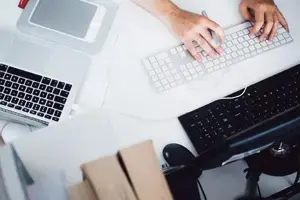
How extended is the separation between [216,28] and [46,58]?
38cm

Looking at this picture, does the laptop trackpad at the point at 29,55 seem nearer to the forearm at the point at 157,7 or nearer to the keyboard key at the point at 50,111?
the keyboard key at the point at 50,111

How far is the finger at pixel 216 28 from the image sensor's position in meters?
1.10

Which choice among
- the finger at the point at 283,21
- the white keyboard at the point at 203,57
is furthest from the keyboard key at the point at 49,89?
the finger at the point at 283,21

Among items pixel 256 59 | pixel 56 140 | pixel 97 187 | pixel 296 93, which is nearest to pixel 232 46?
pixel 256 59

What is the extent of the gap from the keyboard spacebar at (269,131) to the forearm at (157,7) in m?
0.52

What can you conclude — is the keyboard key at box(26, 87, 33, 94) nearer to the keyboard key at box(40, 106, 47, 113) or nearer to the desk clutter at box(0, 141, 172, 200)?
the keyboard key at box(40, 106, 47, 113)

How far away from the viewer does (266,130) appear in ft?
2.18

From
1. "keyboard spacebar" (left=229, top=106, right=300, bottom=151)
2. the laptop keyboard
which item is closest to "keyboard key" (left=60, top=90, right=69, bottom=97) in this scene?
the laptop keyboard

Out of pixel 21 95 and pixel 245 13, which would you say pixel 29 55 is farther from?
pixel 245 13

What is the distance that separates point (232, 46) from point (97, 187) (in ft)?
1.91

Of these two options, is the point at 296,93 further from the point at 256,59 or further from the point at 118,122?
the point at 118,122

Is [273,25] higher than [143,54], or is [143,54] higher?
[273,25]

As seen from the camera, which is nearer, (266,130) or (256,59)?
(266,130)

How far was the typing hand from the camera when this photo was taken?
1.14m
